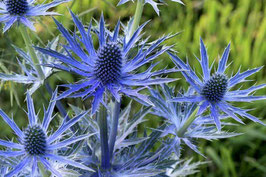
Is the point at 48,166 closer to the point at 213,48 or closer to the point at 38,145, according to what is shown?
the point at 38,145

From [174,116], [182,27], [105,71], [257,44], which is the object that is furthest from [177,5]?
[105,71]

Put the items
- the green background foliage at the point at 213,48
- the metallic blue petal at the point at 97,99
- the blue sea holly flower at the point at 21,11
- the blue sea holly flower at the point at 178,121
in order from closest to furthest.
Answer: the metallic blue petal at the point at 97,99
the blue sea holly flower at the point at 21,11
the blue sea holly flower at the point at 178,121
the green background foliage at the point at 213,48

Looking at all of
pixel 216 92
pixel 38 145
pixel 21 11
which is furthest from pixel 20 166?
pixel 216 92

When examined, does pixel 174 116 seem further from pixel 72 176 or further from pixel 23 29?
pixel 23 29

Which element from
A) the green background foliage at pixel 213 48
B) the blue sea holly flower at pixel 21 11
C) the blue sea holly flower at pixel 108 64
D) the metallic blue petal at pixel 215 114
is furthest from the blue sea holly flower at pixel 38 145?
the green background foliage at pixel 213 48

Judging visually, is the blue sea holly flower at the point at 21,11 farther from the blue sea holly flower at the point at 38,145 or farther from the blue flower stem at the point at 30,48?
the blue sea holly flower at the point at 38,145

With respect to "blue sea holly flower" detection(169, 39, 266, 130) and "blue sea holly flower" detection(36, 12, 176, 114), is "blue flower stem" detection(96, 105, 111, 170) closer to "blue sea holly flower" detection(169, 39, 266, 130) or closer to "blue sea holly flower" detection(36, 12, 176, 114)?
"blue sea holly flower" detection(36, 12, 176, 114)
